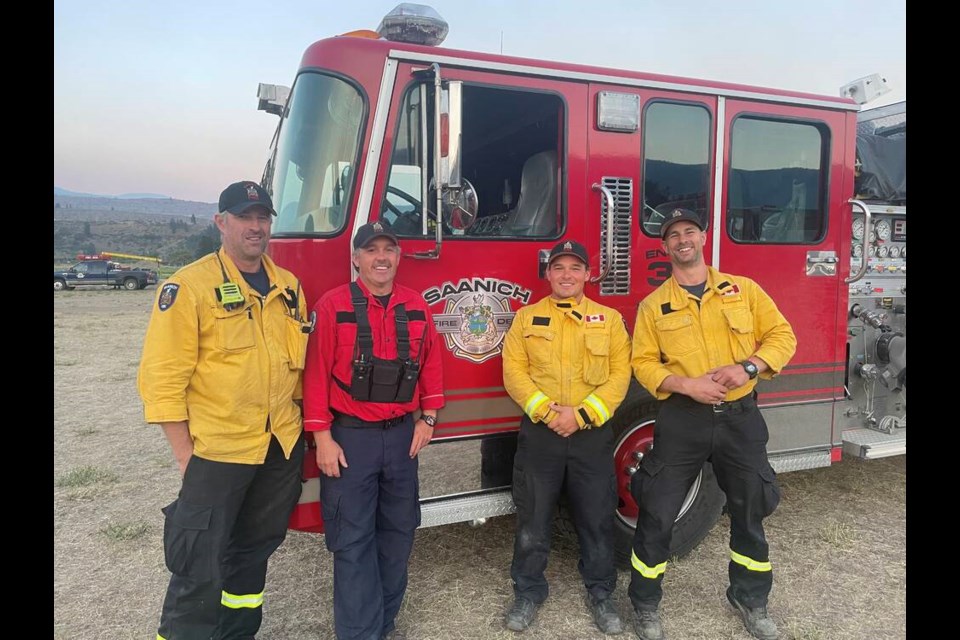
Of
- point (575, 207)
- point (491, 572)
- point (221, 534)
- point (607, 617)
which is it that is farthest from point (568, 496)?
point (221, 534)

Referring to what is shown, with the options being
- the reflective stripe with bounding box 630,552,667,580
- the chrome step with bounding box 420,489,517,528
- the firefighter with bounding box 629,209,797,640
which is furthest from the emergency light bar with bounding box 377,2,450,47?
the reflective stripe with bounding box 630,552,667,580

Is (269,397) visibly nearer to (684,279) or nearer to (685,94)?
(684,279)

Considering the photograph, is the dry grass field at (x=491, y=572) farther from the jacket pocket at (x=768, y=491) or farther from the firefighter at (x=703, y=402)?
the jacket pocket at (x=768, y=491)

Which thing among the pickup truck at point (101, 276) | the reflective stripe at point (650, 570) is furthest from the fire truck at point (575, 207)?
the pickup truck at point (101, 276)

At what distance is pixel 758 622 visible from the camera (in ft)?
9.46

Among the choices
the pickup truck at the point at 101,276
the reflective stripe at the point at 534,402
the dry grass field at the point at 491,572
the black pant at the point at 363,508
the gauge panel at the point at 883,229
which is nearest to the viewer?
the black pant at the point at 363,508

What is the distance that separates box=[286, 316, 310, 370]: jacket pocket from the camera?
2.51m

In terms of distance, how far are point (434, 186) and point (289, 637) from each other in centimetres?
235

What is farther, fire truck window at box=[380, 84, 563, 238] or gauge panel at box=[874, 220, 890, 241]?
gauge panel at box=[874, 220, 890, 241]

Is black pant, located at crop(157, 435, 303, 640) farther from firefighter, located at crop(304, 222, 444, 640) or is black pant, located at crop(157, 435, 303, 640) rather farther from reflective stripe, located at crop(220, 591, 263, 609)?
firefighter, located at crop(304, 222, 444, 640)

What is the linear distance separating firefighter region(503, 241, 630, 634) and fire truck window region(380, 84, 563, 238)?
0.48m

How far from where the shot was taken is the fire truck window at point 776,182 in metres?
3.53

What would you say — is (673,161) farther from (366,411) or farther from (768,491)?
(366,411)

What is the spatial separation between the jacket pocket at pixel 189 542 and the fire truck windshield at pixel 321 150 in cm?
130
